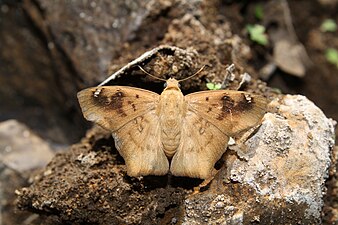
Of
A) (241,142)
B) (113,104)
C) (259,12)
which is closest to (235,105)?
(241,142)

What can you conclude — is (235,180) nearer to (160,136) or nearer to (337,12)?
(160,136)

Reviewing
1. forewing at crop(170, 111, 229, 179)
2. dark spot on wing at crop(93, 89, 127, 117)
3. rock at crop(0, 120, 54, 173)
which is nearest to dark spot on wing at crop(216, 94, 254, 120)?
forewing at crop(170, 111, 229, 179)

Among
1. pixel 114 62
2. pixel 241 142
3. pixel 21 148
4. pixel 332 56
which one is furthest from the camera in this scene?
pixel 332 56

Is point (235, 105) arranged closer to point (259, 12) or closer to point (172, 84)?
point (172, 84)

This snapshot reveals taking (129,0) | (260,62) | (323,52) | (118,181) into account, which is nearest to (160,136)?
(118,181)

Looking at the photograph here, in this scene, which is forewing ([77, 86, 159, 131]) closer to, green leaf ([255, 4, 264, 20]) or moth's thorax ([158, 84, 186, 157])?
moth's thorax ([158, 84, 186, 157])

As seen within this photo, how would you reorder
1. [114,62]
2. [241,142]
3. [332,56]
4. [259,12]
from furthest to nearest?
[332,56]
[259,12]
[114,62]
[241,142]
